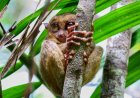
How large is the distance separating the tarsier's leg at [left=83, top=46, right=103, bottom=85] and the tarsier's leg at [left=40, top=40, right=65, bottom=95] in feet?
0.72

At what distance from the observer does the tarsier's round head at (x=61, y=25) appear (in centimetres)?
301

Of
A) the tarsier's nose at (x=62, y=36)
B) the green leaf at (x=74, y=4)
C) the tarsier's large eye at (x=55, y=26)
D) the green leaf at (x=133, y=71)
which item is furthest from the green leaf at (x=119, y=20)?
the tarsier's large eye at (x=55, y=26)

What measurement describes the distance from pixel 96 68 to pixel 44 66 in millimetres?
412

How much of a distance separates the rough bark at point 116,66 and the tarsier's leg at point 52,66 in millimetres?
475

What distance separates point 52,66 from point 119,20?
2.49 feet

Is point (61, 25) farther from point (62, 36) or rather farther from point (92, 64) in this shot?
point (92, 64)

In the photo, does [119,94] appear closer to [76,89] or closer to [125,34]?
[125,34]

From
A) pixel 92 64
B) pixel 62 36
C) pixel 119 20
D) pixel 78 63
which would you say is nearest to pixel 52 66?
pixel 92 64

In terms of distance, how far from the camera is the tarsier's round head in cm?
301

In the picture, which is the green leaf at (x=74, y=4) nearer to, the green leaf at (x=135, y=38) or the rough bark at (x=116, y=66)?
the rough bark at (x=116, y=66)

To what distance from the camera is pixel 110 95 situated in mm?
1903

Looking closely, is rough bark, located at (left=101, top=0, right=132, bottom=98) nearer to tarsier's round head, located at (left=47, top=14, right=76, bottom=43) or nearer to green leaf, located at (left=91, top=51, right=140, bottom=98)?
green leaf, located at (left=91, top=51, right=140, bottom=98)

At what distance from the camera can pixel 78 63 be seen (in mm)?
1323

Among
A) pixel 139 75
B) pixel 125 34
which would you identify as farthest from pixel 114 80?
pixel 125 34
